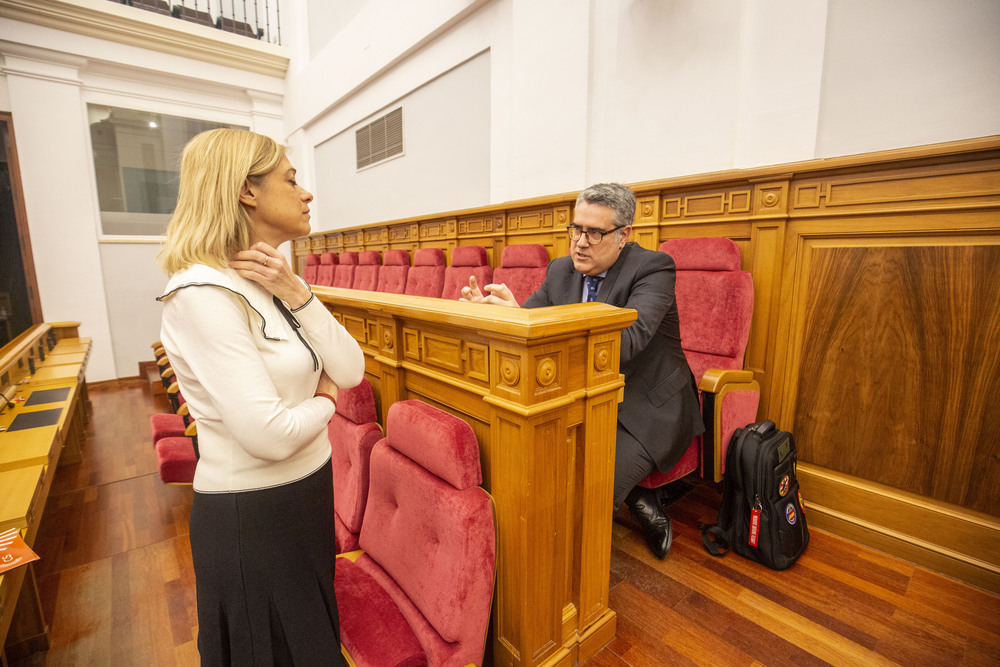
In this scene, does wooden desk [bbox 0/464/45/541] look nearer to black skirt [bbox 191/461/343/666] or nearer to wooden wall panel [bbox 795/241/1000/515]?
black skirt [bbox 191/461/343/666]

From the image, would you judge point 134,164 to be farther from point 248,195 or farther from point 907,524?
point 907,524

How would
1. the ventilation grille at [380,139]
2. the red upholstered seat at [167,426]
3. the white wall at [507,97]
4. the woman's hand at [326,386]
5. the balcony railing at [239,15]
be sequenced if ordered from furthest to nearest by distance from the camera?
the balcony railing at [239,15] → the ventilation grille at [380,139] → the red upholstered seat at [167,426] → the white wall at [507,97] → the woman's hand at [326,386]

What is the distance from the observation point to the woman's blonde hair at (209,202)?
0.58 m

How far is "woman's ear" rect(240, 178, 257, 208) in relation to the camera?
62 centimetres

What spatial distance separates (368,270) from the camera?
3.41m

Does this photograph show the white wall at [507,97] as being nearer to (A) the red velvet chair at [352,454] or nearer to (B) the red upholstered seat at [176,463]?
(A) the red velvet chair at [352,454]

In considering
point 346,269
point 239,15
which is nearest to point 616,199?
point 346,269

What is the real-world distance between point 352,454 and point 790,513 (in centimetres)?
113

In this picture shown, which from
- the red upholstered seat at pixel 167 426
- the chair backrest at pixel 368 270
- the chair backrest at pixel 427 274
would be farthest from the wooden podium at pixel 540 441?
the chair backrest at pixel 368 270

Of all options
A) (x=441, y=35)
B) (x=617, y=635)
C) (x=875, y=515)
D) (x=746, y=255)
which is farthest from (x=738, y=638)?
(x=441, y=35)

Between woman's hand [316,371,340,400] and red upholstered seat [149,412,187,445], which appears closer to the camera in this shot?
woman's hand [316,371,340,400]

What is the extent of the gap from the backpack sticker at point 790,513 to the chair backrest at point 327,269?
369 centimetres

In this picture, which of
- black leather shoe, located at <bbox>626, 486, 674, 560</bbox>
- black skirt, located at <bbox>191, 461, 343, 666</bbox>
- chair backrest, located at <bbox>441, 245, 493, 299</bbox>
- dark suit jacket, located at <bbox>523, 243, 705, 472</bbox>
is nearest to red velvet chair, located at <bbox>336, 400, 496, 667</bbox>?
black skirt, located at <bbox>191, 461, 343, 666</bbox>

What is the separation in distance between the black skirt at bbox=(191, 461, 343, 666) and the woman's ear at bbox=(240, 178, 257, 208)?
1.26ft
